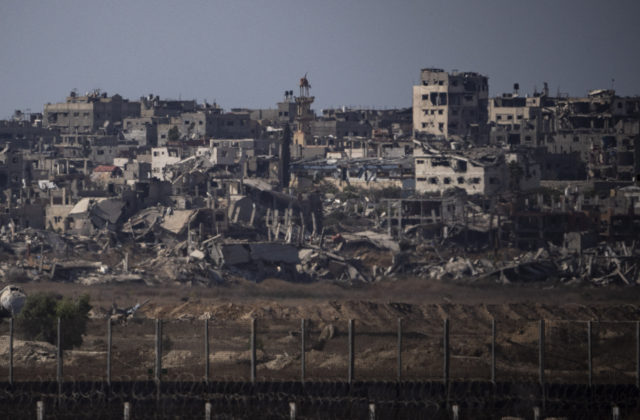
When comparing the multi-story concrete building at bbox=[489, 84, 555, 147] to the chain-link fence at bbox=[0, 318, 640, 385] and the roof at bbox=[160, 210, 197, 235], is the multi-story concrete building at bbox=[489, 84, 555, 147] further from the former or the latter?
the chain-link fence at bbox=[0, 318, 640, 385]

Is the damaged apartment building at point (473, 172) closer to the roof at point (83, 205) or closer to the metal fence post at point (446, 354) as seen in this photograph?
the roof at point (83, 205)

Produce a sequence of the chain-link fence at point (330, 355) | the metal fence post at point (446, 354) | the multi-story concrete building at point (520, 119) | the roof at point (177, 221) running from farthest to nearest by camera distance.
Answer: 1. the multi-story concrete building at point (520, 119)
2. the roof at point (177, 221)
3. the chain-link fence at point (330, 355)
4. the metal fence post at point (446, 354)

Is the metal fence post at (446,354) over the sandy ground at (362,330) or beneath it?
over

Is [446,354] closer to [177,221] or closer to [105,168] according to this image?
[177,221]

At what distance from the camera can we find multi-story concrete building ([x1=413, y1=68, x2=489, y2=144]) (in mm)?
102688

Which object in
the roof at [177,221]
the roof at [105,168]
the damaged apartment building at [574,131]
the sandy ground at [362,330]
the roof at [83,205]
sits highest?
the damaged apartment building at [574,131]

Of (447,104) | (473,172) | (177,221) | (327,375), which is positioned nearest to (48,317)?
(327,375)

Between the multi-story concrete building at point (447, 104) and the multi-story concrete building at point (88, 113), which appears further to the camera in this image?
the multi-story concrete building at point (88, 113)

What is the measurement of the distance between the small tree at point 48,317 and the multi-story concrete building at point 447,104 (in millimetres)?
72170

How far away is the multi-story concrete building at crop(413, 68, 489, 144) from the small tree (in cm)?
7217

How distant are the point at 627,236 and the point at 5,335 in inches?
1334

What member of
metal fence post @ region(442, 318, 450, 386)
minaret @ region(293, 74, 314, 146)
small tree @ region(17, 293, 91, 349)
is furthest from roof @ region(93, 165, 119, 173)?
metal fence post @ region(442, 318, 450, 386)

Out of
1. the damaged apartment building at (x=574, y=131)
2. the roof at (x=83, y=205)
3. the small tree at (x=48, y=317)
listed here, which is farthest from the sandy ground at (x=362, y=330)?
the damaged apartment building at (x=574, y=131)

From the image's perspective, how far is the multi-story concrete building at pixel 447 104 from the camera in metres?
103
